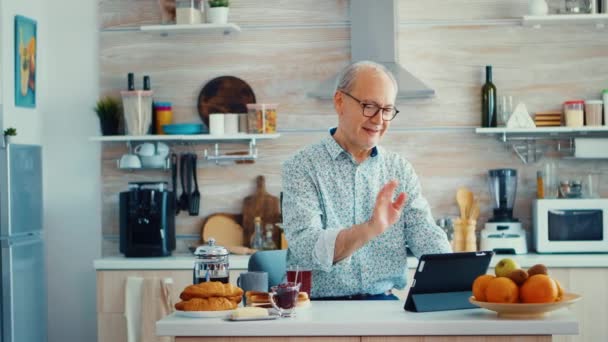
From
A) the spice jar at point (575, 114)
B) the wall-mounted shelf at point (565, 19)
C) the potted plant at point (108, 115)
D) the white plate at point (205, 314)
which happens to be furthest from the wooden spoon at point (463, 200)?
the white plate at point (205, 314)

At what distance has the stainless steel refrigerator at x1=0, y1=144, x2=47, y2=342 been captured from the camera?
4543mm

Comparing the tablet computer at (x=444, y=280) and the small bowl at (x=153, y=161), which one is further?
the small bowl at (x=153, y=161)

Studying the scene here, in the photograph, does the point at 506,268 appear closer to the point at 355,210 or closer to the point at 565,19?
the point at 355,210

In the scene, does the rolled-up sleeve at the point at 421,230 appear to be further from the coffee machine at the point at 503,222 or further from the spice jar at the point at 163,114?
the spice jar at the point at 163,114

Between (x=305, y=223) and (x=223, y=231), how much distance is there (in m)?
2.49

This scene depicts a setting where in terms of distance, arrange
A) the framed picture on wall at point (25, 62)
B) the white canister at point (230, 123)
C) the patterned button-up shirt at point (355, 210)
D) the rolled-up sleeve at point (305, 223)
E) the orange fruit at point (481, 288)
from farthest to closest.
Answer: the white canister at point (230, 123) → the framed picture on wall at point (25, 62) → the patterned button-up shirt at point (355, 210) → the rolled-up sleeve at point (305, 223) → the orange fruit at point (481, 288)

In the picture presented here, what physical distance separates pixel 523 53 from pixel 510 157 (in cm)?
57

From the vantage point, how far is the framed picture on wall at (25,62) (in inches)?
197

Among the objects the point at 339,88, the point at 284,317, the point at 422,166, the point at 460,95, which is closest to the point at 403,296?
the point at 422,166

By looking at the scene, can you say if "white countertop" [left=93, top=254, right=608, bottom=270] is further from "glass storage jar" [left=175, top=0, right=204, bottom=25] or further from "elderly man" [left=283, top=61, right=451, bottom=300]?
"elderly man" [left=283, top=61, right=451, bottom=300]

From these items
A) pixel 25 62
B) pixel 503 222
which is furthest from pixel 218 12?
pixel 503 222

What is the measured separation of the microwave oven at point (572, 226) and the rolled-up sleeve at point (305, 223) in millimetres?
2255

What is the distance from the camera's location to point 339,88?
3.07m

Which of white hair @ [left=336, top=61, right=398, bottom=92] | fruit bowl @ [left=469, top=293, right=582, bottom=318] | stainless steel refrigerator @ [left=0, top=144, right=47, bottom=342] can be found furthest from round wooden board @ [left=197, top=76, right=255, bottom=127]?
fruit bowl @ [left=469, top=293, right=582, bottom=318]
